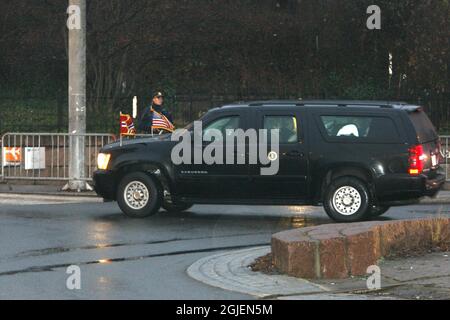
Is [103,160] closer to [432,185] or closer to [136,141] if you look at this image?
[136,141]

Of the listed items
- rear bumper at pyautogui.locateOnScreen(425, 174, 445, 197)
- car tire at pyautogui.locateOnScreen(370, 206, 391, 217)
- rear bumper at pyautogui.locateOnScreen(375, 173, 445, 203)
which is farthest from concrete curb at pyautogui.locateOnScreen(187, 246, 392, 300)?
car tire at pyautogui.locateOnScreen(370, 206, 391, 217)

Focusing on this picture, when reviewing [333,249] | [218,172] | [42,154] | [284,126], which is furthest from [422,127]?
[42,154]

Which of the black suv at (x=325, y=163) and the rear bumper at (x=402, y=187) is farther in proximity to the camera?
the black suv at (x=325, y=163)

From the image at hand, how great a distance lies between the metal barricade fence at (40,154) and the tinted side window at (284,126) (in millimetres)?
5963

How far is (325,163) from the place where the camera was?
16391 millimetres

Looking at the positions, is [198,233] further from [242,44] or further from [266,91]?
[242,44]

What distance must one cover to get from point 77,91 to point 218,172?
5.28 metres

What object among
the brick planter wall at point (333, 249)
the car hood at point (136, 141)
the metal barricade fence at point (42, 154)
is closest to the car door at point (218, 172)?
the car hood at point (136, 141)

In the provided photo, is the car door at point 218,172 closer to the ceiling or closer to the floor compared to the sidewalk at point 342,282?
closer to the ceiling

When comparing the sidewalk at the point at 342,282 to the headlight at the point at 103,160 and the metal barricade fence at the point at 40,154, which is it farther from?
the metal barricade fence at the point at 40,154

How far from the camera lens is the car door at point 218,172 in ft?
54.5

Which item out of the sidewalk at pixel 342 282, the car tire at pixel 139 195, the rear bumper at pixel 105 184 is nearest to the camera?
the sidewalk at pixel 342 282

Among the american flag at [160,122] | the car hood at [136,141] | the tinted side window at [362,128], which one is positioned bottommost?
the car hood at [136,141]
